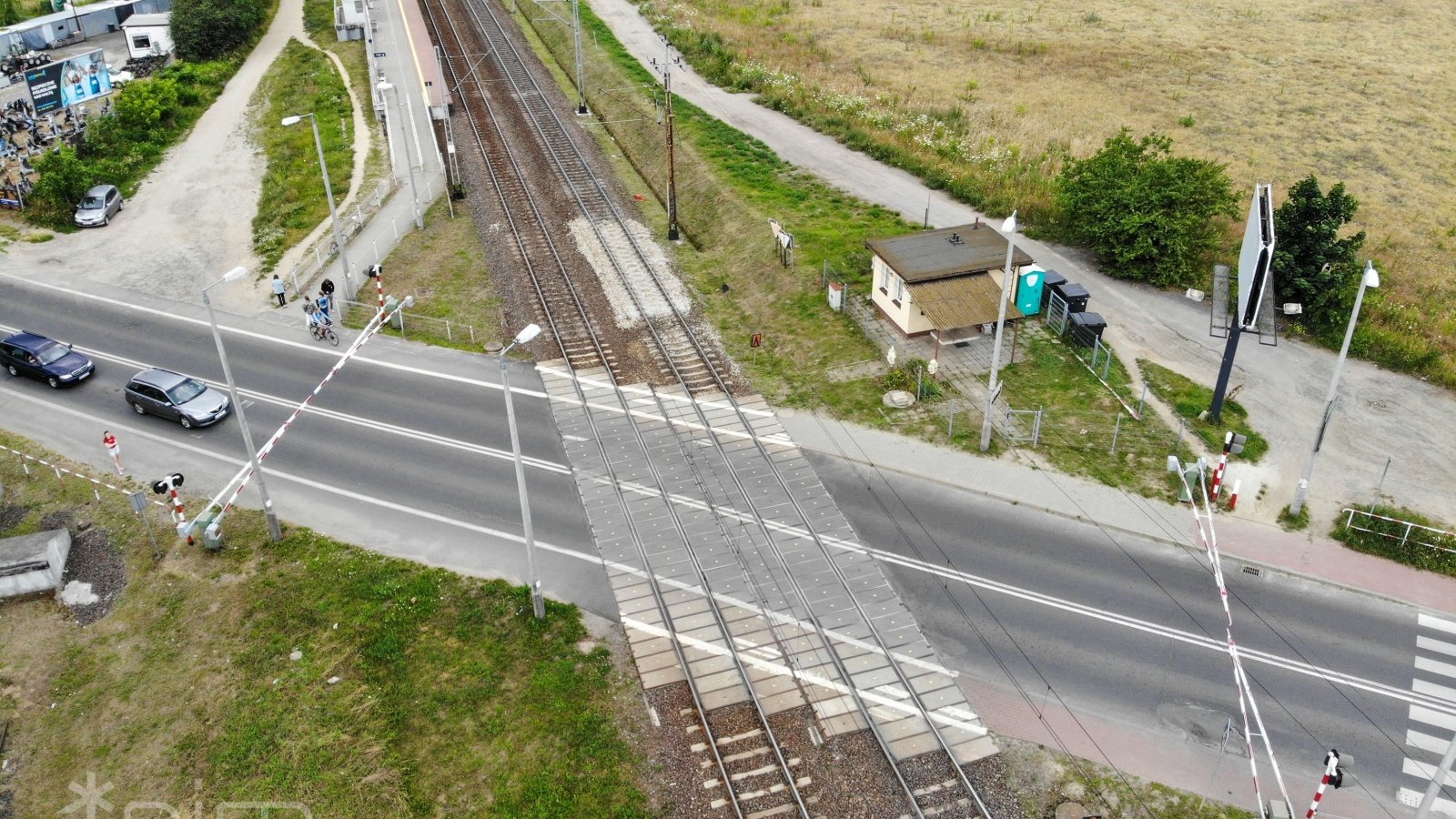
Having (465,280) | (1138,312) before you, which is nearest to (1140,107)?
(1138,312)

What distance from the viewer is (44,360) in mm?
37594

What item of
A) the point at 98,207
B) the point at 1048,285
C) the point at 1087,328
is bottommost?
the point at 98,207

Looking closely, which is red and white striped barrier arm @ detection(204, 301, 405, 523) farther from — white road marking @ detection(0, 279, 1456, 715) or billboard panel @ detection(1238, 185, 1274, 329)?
billboard panel @ detection(1238, 185, 1274, 329)

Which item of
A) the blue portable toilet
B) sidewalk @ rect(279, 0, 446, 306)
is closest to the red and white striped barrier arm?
sidewalk @ rect(279, 0, 446, 306)

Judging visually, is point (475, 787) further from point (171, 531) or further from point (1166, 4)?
point (1166, 4)

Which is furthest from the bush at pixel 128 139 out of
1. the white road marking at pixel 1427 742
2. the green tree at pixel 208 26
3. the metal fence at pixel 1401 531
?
the white road marking at pixel 1427 742

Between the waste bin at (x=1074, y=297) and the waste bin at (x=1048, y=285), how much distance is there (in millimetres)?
470

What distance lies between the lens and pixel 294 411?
36031 millimetres

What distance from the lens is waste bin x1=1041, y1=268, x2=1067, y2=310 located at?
40.8 m

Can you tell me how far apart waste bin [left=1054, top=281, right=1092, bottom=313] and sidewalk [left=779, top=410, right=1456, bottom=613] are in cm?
1011

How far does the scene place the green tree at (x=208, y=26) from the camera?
7306 centimetres

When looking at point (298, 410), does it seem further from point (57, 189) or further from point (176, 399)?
point (57, 189)

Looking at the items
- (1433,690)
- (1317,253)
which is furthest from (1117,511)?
(1317,253)

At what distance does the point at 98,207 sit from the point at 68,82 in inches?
667
